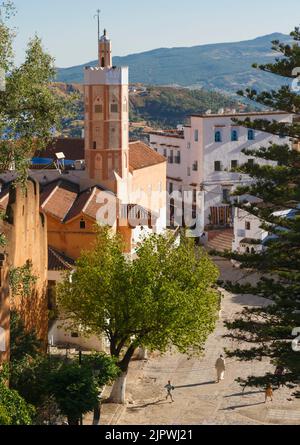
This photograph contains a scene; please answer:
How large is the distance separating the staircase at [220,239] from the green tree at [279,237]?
111 feet

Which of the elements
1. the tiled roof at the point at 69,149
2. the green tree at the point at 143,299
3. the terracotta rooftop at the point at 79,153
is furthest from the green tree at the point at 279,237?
the tiled roof at the point at 69,149

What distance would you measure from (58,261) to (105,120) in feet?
34.3

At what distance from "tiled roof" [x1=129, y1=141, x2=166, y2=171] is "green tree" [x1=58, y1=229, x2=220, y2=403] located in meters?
19.9

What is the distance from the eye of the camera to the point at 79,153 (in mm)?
57000

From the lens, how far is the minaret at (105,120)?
47938 mm

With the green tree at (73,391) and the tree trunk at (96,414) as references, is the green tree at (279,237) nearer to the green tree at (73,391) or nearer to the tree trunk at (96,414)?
the green tree at (73,391)

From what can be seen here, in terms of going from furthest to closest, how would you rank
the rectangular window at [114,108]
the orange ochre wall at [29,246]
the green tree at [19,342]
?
the rectangular window at [114,108]
the orange ochre wall at [29,246]
the green tree at [19,342]

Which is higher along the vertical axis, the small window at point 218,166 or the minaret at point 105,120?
the minaret at point 105,120

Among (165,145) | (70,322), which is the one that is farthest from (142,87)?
(70,322)

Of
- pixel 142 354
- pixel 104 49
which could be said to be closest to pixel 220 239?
pixel 104 49

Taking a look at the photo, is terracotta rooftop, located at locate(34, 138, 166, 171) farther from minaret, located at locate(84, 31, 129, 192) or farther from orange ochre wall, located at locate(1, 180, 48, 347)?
orange ochre wall, located at locate(1, 180, 48, 347)

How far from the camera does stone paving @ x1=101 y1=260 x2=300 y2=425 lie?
32125 millimetres

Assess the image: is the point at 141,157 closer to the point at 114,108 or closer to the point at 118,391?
the point at 114,108

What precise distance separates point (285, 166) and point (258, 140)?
42987mm
